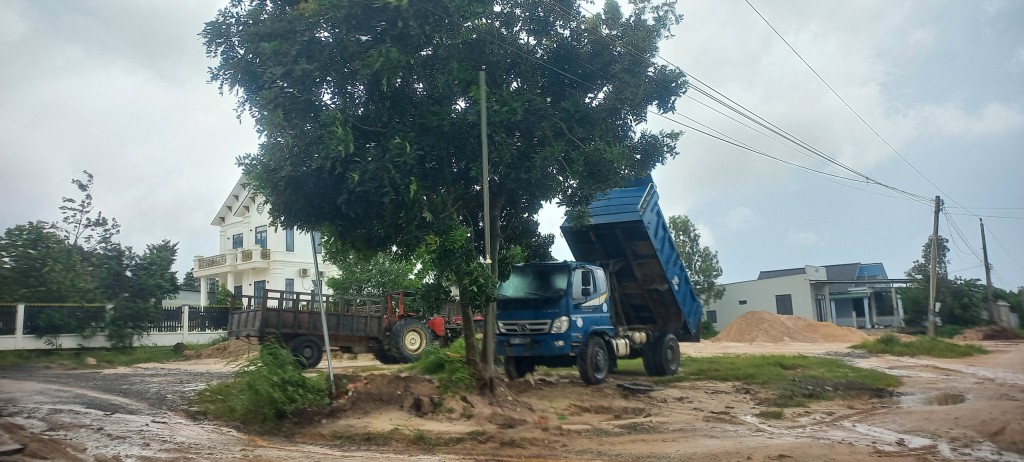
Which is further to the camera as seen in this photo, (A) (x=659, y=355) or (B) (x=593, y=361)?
(A) (x=659, y=355)

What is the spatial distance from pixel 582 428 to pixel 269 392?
4.00m

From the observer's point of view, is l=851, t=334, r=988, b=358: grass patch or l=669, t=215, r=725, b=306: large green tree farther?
l=669, t=215, r=725, b=306: large green tree

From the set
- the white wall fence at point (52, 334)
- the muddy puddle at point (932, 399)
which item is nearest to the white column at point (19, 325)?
the white wall fence at point (52, 334)

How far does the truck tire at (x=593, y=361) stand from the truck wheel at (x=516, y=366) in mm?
1245

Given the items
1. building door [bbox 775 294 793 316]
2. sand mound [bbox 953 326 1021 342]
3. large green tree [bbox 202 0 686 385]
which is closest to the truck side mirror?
large green tree [bbox 202 0 686 385]

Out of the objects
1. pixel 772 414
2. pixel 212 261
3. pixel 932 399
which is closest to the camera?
pixel 772 414

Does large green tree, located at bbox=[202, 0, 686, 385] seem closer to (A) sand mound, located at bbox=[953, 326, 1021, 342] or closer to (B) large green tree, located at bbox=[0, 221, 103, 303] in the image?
(B) large green tree, located at bbox=[0, 221, 103, 303]

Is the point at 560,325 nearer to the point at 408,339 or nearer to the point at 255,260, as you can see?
the point at 408,339

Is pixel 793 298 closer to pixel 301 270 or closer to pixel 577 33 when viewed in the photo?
pixel 301 270

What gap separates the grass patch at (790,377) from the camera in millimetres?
12297

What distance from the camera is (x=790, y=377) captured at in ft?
48.3

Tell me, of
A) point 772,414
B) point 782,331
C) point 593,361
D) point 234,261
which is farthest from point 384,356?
point 782,331

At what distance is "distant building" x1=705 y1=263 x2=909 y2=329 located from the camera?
1976 inches

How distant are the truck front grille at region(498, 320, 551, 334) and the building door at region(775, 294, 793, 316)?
42473 millimetres
